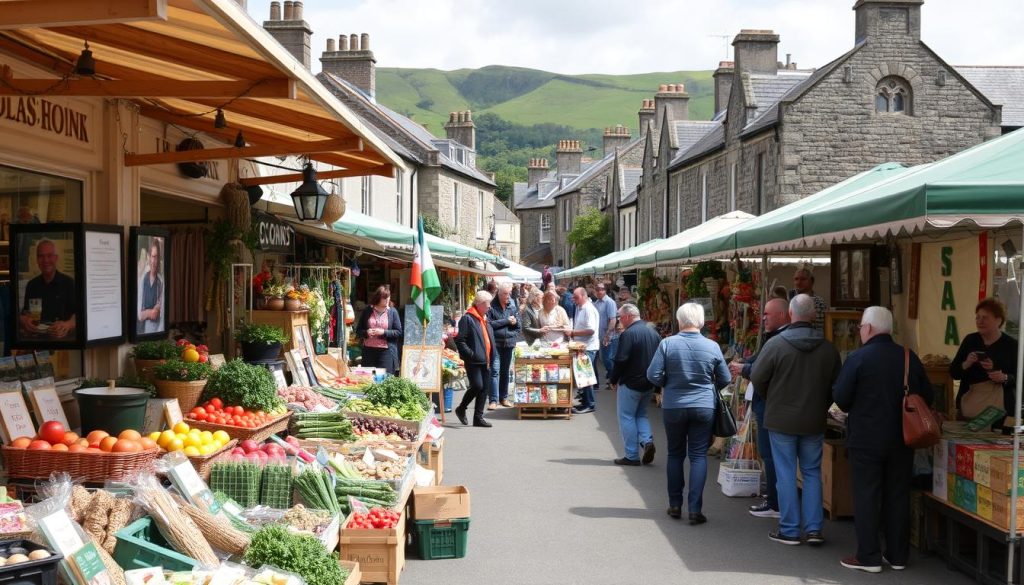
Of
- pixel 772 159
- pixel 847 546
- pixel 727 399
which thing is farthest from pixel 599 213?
pixel 847 546

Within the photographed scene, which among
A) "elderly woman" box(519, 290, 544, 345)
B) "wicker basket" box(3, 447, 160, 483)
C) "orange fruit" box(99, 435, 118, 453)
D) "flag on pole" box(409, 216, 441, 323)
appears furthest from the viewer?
"elderly woman" box(519, 290, 544, 345)

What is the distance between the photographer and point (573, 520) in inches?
333

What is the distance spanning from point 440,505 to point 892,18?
74.2 feet

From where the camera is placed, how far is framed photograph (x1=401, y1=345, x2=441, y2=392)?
13727 mm

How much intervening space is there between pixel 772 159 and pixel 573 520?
19.9 meters

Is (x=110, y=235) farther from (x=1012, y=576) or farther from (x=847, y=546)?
(x=1012, y=576)

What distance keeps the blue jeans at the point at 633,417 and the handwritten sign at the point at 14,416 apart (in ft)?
21.7

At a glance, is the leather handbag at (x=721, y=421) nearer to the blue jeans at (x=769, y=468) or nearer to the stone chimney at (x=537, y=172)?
the blue jeans at (x=769, y=468)

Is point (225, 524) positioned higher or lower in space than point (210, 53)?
lower

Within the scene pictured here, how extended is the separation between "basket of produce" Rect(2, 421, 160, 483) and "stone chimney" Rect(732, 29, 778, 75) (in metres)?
28.4

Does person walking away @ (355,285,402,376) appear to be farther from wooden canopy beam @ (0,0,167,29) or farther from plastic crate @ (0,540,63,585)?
wooden canopy beam @ (0,0,167,29)

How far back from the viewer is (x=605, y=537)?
25.9ft

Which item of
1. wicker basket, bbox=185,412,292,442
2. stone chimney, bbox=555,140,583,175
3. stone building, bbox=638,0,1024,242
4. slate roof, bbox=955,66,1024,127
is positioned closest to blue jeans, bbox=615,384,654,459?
wicker basket, bbox=185,412,292,442

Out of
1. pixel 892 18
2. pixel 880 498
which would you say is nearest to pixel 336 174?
pixel 880 498
